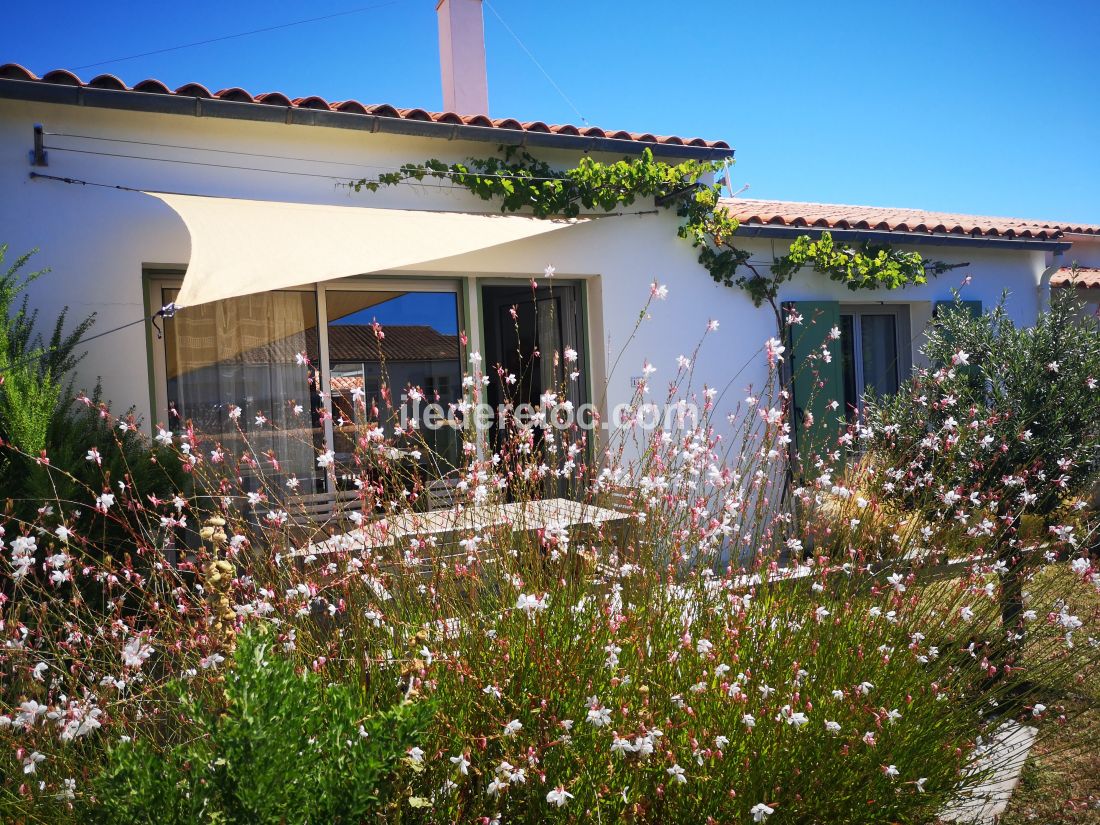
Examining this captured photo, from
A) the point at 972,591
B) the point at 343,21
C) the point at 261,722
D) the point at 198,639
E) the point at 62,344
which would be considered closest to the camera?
the point at 261,722

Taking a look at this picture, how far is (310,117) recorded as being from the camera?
6.65 m

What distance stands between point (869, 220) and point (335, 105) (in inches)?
283

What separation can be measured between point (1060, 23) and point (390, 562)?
1323 cm

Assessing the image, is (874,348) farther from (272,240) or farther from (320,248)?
(272,240)

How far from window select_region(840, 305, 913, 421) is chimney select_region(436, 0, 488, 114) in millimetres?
5219

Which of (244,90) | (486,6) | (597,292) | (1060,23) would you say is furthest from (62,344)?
(1060,23)

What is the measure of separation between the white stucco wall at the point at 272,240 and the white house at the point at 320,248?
0.05ft

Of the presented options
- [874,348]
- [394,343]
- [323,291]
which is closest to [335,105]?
[323,291]

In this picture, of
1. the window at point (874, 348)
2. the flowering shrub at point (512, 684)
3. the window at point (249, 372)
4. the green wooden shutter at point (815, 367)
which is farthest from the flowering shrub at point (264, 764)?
the window at point (874, 348)

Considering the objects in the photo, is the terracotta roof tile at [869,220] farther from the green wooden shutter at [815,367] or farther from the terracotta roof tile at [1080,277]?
the green wooden shutter at [815,367]

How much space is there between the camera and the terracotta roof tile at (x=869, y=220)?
30.5 feet

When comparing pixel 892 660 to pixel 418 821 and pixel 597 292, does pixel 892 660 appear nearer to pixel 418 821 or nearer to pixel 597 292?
pixel 418 821

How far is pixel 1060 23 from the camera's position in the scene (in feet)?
38.6

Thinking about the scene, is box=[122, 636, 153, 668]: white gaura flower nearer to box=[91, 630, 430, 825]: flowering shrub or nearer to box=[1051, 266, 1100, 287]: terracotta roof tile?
box=[91, 630, 430, 825]: flowering shrub
